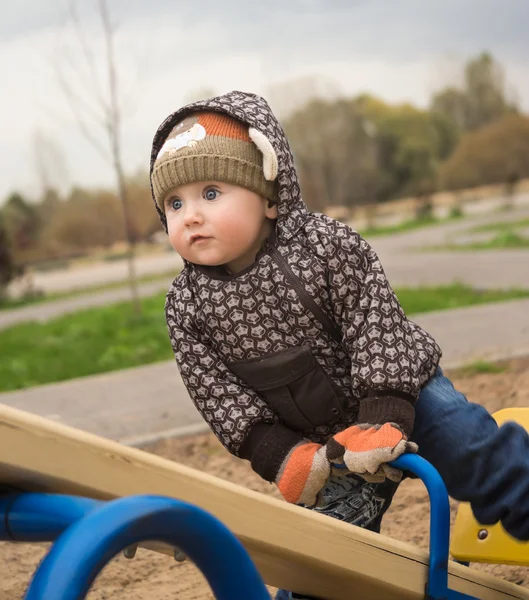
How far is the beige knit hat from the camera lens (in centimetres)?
197

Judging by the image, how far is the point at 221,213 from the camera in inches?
77.9

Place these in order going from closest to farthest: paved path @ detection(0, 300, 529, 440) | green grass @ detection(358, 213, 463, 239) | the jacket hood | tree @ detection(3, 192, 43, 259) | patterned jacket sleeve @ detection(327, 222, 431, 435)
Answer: patterned jacket sleeve @ detection(327, 222, 431, 435), the jacket hood, paved path @ detection(0, 300, 529, 440), tree @ detection(3, 192, 43, 259), green grass @ detection(358, 213, 463, 239)

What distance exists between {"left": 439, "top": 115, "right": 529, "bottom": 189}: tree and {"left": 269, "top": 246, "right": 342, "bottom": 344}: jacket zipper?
18.8m

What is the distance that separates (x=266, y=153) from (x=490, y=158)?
1950cm

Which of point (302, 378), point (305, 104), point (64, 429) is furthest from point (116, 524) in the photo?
point (305, 104)

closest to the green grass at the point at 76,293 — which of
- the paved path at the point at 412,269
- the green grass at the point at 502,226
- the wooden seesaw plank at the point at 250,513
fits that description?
the paved path at the point at 412,269

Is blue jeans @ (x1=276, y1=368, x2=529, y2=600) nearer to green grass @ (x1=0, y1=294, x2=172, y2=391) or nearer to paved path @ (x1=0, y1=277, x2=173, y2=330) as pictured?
green grass @ (x1=0, y1=294, x2=172, y2=391)

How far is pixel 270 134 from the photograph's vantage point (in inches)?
79.5

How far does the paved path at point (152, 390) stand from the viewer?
471 cm

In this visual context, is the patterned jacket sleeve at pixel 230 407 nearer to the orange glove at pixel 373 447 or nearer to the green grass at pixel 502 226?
Answer: the orange glove at pixel 373 447

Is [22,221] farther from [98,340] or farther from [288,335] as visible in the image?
[288,335]

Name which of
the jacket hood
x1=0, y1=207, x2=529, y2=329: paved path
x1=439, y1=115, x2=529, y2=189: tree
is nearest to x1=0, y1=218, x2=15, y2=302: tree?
x1=0, y1=207, x2=529, y2=329: paved path

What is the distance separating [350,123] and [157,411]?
1812cm

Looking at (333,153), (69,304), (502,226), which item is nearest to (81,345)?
(69,304)
